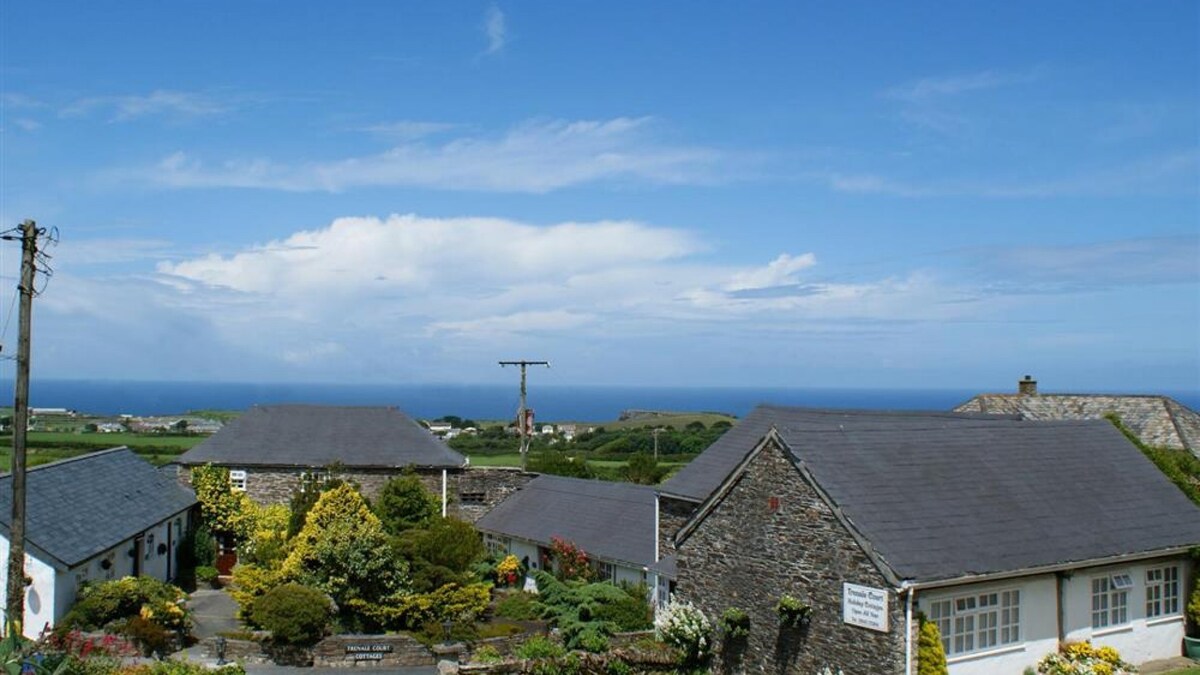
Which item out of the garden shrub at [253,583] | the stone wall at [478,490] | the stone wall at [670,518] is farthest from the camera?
the stone wall at [478,490]

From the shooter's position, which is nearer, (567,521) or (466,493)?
(567,521)

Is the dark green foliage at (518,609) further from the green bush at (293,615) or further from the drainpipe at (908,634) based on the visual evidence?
the drainpipe at (908,634)

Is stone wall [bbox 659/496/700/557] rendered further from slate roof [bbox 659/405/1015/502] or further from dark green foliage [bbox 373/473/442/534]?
dark green foliage [bbox 373/473/442/534]

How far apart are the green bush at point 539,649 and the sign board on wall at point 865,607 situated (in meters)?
6.54

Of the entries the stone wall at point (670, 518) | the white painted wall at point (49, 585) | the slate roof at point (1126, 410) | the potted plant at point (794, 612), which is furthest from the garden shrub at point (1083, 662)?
the white painted wall at point (49, 585)

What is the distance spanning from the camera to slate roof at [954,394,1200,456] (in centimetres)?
3662

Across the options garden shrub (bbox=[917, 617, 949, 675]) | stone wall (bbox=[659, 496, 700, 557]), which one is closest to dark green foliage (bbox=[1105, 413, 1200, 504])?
garden shrub (bbox=[917, 617, 949, 675])

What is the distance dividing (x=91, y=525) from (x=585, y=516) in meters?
15.2

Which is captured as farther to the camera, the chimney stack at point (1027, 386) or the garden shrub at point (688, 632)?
the chimney stack at point (1027, 386)

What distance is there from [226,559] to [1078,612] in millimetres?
28775

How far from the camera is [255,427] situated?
42.0 metres

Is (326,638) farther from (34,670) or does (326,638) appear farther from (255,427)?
(255,427)

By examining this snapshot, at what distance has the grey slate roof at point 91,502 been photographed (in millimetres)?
24844

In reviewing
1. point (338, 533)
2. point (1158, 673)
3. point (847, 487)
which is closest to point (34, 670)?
point (338, 533)
